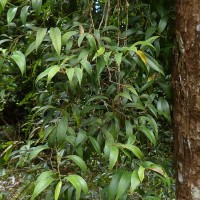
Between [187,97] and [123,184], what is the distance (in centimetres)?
32

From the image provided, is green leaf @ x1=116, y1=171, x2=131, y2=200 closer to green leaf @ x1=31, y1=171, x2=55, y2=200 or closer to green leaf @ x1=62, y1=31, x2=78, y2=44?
green leaf @ x1=31, y1=171, x2=55, y2=200

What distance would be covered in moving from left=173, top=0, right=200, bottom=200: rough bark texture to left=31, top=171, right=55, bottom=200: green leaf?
1.27 ft

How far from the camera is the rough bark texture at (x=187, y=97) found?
94 cm

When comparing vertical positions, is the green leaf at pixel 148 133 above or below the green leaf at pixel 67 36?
below

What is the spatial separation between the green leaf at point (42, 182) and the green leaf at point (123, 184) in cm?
14

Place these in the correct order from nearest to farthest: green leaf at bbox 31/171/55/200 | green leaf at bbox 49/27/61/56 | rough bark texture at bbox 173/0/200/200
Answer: green leaf at bbox 31/171/55/200 → green leaf at bbox 49/27/61/56 → rough bark texture at bbox 173/0/200/200

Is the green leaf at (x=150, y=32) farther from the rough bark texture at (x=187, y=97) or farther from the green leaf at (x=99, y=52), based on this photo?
the green leaf at (x=99, y=52)

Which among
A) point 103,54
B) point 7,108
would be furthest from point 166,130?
point 7,108

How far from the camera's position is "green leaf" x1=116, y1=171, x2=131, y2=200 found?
0.75 metres

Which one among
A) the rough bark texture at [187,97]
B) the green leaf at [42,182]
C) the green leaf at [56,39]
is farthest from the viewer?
the rough bark texture at [187,97]

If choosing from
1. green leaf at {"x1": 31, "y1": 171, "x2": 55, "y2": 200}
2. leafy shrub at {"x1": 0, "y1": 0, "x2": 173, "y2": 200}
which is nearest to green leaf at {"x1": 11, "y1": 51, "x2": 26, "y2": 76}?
leafy shrub at {"x1": 0, "y1": 0, "x2": 173, "y2": 200}

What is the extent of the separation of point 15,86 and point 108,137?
3.86 feet

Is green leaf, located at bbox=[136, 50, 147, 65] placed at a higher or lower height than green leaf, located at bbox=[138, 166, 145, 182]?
higher

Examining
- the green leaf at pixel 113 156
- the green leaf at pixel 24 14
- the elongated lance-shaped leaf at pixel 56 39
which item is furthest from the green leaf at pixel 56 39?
the green leaf at pixel 113 156
